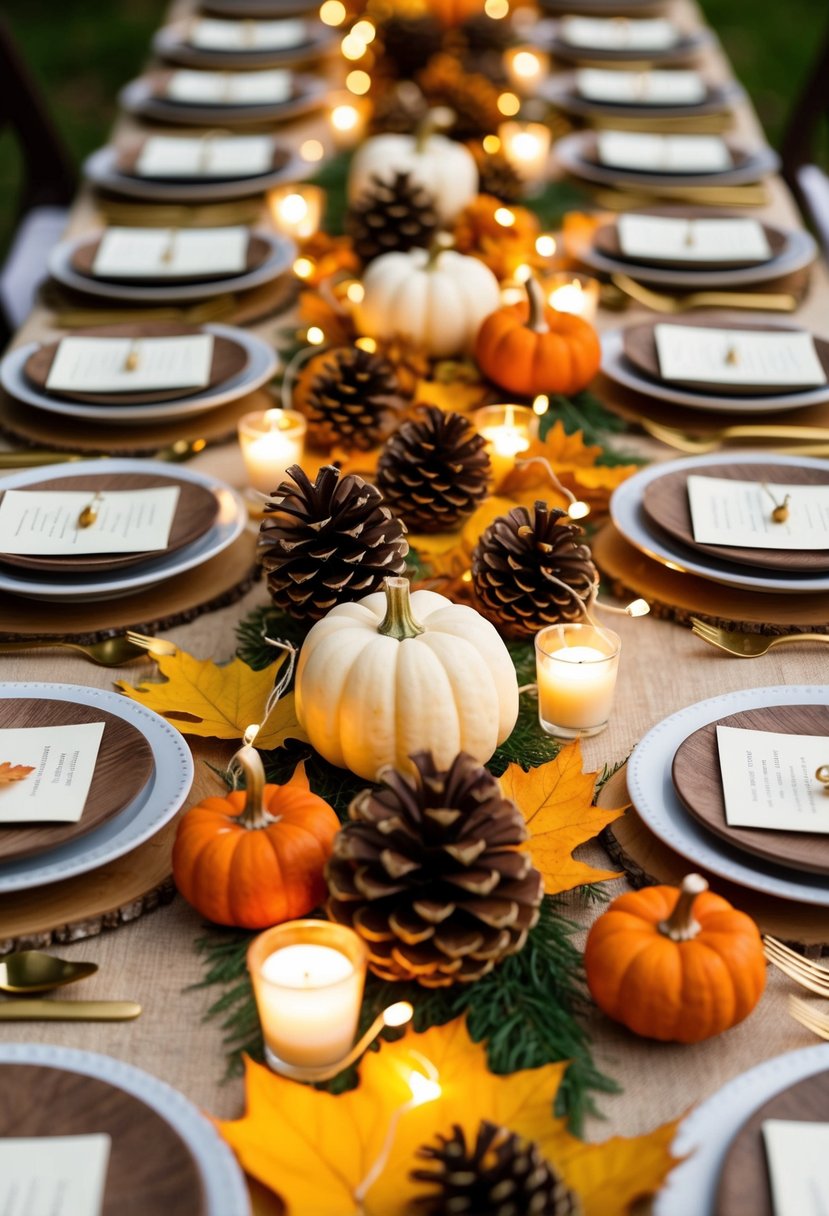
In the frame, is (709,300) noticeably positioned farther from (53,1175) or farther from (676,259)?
(53,1175)

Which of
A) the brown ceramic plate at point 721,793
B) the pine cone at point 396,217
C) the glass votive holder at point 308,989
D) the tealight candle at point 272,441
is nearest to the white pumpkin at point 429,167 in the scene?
the pine cone at point 396,217

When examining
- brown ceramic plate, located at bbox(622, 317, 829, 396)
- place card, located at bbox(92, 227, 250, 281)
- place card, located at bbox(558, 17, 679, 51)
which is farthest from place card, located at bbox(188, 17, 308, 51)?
brown ceramic plate, located at bbox(622, 317, 829, 396)

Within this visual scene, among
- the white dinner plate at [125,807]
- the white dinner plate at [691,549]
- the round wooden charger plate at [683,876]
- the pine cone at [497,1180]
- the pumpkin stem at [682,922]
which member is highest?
the pine cone at [497,1180]

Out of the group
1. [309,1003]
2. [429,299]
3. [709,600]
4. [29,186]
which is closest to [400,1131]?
[309,1003]

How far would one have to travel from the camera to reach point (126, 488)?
1.41 metres

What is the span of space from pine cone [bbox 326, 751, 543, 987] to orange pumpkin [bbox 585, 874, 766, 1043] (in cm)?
6

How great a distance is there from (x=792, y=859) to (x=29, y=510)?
82cm

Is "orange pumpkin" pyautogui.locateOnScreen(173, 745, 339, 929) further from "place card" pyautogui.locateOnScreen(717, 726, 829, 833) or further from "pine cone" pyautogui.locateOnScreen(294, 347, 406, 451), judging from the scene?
"pine cone" pyautogui.locateOnScreen(294, 347, 406, 451)

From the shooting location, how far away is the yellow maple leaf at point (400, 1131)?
73 cm

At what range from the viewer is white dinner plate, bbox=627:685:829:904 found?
3.01 ft

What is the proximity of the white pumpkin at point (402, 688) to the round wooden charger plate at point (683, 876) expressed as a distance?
0.12 meters

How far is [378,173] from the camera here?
2074 mm

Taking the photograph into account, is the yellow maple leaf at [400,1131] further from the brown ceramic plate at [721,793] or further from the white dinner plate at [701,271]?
the white dinner plate at [701,271]

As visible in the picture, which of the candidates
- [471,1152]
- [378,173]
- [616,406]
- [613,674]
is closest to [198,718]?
[613,674]
